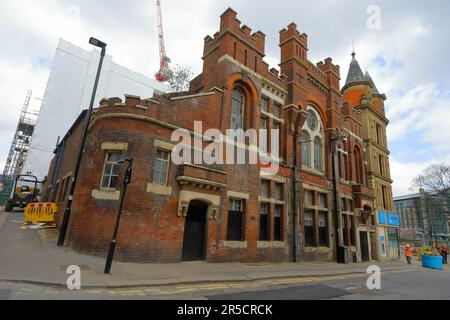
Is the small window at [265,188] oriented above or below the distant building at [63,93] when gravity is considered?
below

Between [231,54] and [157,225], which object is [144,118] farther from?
[231,54]

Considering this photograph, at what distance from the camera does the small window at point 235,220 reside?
14.2 m

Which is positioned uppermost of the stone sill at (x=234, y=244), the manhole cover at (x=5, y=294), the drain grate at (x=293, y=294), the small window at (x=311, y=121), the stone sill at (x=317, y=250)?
the small window at (x=311, y=121)

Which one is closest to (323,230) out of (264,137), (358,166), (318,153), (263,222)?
(318,153)

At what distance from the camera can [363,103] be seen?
30578 millimetres

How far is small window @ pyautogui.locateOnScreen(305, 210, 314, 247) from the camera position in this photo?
18.5m

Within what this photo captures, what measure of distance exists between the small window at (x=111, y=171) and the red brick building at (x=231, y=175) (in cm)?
5

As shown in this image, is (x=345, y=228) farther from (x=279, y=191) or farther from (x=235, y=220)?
(x=235, y=220)

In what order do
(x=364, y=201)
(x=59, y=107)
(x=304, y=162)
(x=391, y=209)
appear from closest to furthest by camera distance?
(x=304, y=162)
(x=364, y=201)
(x=391, y=209)
(x=59, y=107)

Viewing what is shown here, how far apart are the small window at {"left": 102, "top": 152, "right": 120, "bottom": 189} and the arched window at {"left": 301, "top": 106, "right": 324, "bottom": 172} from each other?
13.9m

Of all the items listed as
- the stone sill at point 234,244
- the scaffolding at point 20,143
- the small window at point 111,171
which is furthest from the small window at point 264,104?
the scaffolding at point 20,143

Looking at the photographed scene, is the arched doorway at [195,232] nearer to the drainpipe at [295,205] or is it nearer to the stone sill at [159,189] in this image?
the stone sill at [159,189]

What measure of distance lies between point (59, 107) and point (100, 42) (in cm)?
3080
